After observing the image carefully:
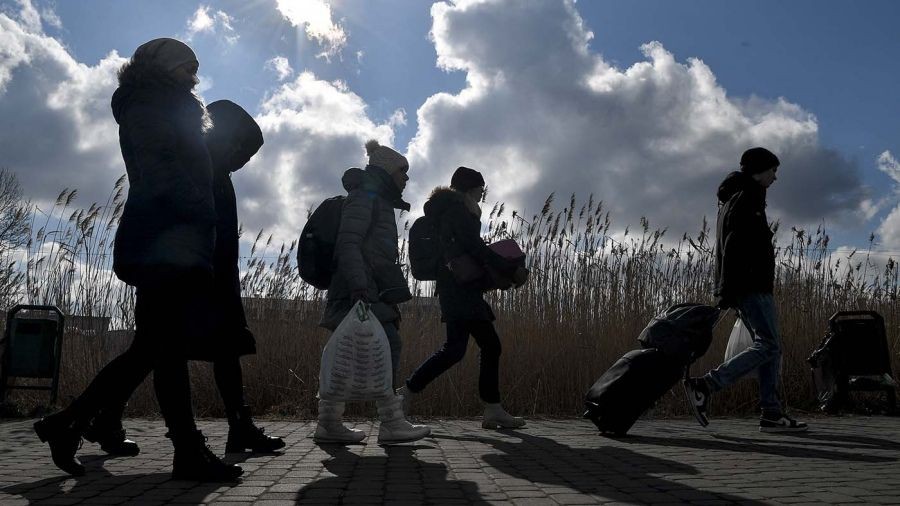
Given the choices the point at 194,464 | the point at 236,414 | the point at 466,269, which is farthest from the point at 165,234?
the point at 466,269

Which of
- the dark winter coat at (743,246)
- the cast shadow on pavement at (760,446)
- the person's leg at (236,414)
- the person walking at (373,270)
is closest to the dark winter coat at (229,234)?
the person's leg at (236,414)

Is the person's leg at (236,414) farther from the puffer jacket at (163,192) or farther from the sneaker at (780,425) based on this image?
the sneaker at (780,425)

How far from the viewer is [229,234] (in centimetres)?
468

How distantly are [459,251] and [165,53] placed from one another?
2854mm

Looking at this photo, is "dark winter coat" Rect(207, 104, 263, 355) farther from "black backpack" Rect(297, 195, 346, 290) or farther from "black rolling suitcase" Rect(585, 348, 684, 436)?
"black rolling suitcase" Rect(585, 348, 684, 436)

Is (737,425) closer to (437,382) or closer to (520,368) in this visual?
(520,368)

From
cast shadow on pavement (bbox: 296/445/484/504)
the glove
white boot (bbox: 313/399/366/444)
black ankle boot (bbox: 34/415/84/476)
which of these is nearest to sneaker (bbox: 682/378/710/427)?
the glove

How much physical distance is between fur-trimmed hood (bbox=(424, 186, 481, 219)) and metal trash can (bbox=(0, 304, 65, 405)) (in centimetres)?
372

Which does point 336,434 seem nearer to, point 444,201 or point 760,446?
point 444,201

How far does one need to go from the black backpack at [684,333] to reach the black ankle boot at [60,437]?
12.2ft

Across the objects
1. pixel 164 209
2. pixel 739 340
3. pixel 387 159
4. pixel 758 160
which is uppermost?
pixel 758 160

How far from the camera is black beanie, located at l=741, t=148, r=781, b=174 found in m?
6.17

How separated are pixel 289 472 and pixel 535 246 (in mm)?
6141

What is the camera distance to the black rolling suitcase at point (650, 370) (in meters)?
5.72
